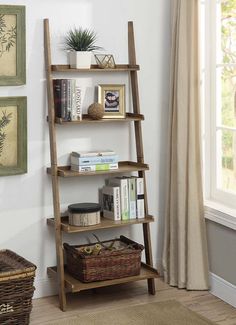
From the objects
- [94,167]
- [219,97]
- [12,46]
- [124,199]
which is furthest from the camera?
[219,97]

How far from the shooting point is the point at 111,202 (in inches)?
158

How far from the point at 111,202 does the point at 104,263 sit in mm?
401

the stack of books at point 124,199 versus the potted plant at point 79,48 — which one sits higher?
the potted plant at point 79,48

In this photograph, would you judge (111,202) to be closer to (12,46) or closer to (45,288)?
(45,288)

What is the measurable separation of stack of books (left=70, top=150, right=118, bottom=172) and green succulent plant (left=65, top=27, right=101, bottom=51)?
0.65m

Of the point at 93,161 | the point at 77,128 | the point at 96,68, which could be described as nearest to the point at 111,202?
the point at 93,161

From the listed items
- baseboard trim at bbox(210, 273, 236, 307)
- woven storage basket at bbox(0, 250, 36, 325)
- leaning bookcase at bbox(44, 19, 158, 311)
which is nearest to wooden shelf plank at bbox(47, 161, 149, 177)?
leaning bookcase at bbox(44, 19, 158, 311)

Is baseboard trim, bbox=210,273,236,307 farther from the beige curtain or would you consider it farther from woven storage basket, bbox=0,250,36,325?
woven storage basket, bbox=0,250,36,325

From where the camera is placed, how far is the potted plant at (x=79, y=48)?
383 centimetres

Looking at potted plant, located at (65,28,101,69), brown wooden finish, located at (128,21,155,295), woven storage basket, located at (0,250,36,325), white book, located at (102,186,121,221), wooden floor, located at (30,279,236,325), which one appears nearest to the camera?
woven storage basket, located at (0,250,36,325)

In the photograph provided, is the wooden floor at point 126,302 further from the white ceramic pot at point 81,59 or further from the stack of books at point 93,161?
the white ceramic pot at point 81,59

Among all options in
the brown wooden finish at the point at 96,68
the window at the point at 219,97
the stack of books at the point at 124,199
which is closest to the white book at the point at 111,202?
the stack of books at the point at 124,199

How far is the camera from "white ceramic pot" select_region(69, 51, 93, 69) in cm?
383

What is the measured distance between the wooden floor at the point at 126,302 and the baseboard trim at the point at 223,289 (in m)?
0.03
